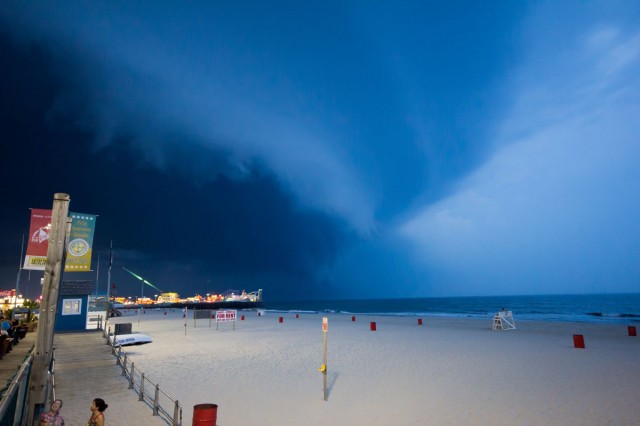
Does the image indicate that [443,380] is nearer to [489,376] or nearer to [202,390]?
[489,376]

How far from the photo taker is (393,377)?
1494 cm

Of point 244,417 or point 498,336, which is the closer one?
point 244,417

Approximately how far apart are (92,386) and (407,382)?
11.1m

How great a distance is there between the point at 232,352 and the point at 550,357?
55.6 ft

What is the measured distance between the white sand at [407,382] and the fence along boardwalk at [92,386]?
133 cm

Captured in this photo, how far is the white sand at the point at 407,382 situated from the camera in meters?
10.4

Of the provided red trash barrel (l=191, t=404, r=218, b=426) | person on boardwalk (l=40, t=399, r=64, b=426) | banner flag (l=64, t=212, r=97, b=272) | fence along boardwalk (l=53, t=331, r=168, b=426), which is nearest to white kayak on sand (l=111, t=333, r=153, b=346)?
fence along boardwalk (l=53, t=331, r=168, b=426)

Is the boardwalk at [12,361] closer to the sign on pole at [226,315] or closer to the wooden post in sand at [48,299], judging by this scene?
the wooden post in sand at [48,299]

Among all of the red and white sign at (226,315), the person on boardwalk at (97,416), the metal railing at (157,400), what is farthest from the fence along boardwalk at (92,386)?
the red and white sign at (226,315)

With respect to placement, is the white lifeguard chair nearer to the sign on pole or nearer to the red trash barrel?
the sign on pole

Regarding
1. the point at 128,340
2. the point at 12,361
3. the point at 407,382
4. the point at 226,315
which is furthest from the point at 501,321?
the point at 12,361

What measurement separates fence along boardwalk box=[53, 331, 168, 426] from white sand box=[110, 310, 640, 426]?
1.33m

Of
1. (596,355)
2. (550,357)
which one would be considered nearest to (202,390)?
(550,357)

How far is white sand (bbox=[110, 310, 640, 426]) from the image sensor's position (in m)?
10.4
